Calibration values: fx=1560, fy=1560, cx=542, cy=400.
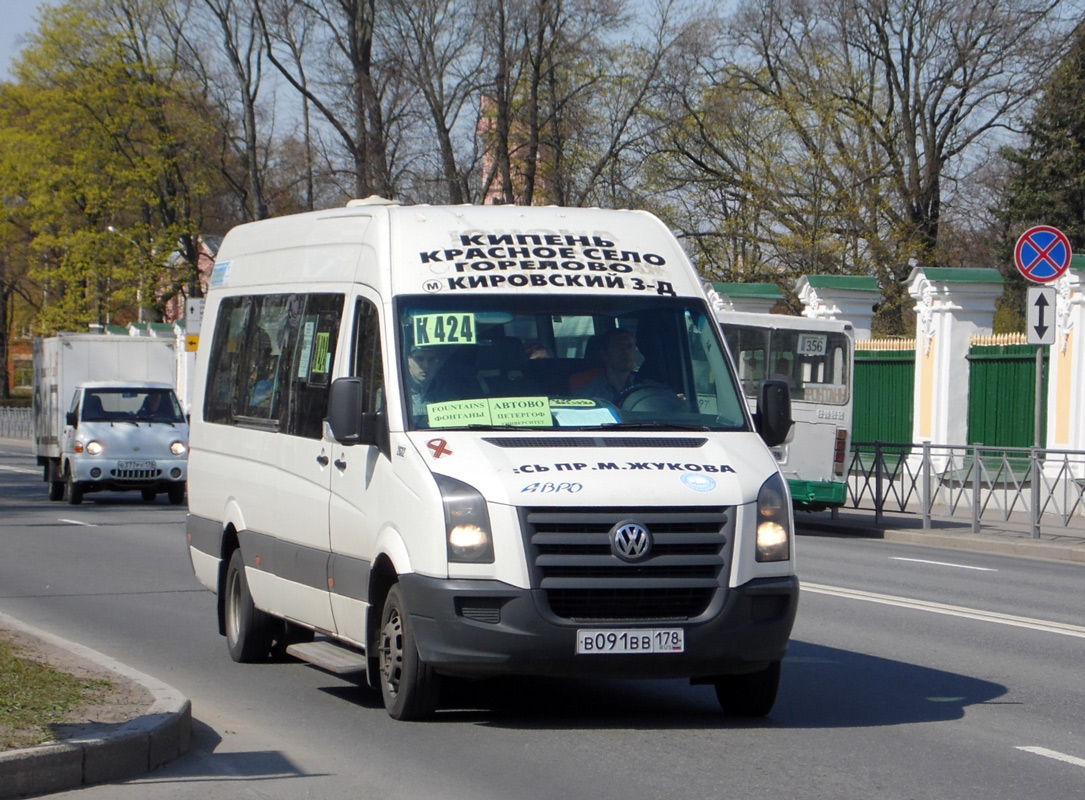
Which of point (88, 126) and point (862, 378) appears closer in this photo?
point (862, 378)

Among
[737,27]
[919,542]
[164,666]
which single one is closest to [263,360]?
[164,666]

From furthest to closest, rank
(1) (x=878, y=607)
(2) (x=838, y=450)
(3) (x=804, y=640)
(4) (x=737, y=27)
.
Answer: (4) (x=737, y=27) < (2) (x=838, y=450) < (1) (x=878, y=607) < (3) (x=804, y=640)

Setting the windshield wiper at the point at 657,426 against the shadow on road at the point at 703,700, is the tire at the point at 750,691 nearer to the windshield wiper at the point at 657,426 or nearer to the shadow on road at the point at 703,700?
the shadow on road at the point at 703,700

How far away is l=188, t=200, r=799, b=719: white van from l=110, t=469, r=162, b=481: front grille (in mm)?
14979

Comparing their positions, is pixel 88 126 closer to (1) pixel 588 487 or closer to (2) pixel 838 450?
(2) pixel 838 450

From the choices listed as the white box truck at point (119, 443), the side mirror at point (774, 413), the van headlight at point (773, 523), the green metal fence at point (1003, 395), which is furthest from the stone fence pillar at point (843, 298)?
the van headlight at point (773, 523)

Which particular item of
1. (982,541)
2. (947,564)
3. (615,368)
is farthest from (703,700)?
(982,541)

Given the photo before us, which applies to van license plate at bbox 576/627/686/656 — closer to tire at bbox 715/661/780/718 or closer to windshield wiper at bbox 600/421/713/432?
tire at bbox 715/661/780/718

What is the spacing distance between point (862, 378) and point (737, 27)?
1696 cm

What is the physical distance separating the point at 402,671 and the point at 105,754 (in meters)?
1.58

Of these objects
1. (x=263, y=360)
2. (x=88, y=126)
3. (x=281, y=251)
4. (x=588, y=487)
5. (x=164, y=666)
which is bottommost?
(x=164, y=666)

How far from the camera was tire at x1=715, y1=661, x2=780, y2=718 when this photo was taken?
754 centimetres

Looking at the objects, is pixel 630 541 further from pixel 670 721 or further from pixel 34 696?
pixel 34 696

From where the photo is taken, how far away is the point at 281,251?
950cm
